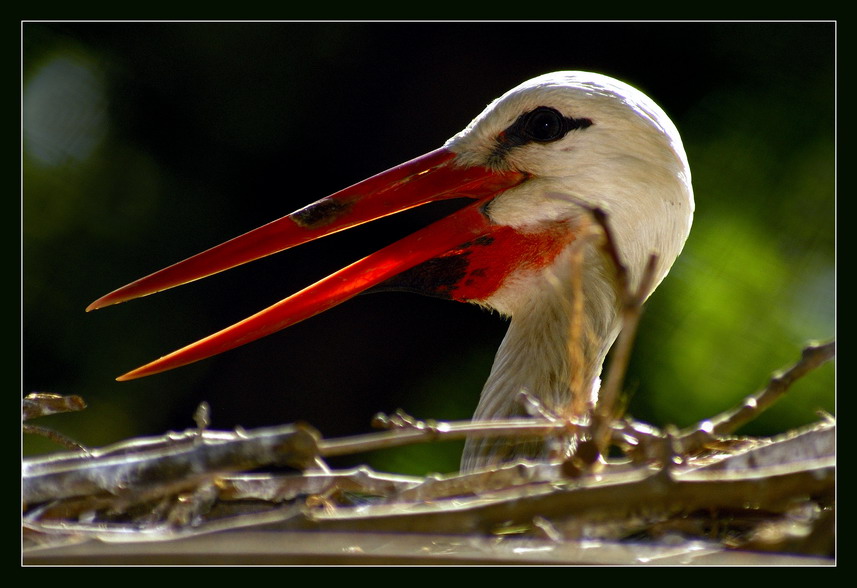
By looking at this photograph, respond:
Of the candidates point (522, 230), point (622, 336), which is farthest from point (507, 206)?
point (622, 336)

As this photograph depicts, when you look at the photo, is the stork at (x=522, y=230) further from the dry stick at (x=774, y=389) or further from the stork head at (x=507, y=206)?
the dry stick at (x=774, y=389)

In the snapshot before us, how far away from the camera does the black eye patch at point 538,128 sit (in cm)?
147

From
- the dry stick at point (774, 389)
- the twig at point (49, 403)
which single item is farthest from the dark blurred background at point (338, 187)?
the dry stick at point (774, 389)

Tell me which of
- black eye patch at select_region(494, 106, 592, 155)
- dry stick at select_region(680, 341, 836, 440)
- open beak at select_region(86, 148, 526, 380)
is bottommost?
dry stick at select_region(680, 341, 836, 440)

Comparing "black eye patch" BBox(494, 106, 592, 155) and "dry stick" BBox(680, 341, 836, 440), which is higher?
"black eye patch" BBox(494, 106, 592, 155)

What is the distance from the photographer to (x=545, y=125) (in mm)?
1491

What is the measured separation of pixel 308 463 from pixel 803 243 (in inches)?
57.5

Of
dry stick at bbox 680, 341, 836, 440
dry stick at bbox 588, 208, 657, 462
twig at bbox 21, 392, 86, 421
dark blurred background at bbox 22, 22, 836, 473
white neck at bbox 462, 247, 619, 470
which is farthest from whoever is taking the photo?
dark blurred background at bbox 22, 22, 836, 473

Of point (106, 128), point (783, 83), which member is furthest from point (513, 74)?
point (106, 128)

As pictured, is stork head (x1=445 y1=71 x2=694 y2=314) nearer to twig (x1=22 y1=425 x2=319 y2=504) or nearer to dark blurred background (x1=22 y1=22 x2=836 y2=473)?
dark blurred background (x1=22 y1=22 x2=836 y2=473)

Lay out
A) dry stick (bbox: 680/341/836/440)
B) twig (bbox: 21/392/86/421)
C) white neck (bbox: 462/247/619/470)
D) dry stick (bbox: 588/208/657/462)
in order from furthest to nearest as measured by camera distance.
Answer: white neck (bbox: 462/247/619/470), twig (bbox: 21/392/86/421), dry stick (bbox: 680/341/836/440), dry stick (bbox: 588/208/657/462)

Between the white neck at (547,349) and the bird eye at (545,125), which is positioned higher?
the bird eye at (545,125)

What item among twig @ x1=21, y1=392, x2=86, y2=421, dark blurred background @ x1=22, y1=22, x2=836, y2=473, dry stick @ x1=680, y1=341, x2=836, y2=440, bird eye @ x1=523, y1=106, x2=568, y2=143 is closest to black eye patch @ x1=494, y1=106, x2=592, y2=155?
bird eye @ x1=523, y1=106, x2=568, y2=143

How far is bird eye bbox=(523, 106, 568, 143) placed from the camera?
148 centimetres
